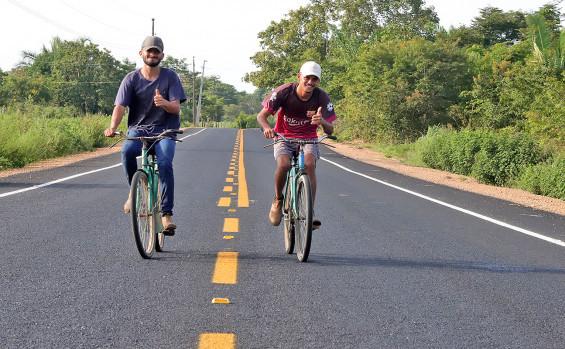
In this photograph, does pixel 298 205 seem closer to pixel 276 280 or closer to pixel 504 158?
Answer: pixel 276 280

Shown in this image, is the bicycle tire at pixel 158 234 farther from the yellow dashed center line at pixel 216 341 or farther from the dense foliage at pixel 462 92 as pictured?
the dense foliage at pixel 462 92

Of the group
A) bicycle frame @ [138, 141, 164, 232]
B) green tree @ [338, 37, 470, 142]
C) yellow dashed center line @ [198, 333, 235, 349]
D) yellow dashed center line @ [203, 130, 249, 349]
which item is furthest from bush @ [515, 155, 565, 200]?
green tree @ [338, 37, 470, 142]

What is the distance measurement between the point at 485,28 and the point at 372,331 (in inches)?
2252

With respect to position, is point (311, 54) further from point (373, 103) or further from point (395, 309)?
point (395, 309)

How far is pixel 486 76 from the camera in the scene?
1265 inches

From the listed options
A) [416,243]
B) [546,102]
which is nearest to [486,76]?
[546,102]

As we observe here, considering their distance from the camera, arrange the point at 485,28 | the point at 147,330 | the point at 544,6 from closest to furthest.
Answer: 1. the point at 147,330
2. the point at 544,6
3. the point at 485,28

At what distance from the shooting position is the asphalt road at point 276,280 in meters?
3.78

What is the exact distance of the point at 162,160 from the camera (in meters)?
5.96

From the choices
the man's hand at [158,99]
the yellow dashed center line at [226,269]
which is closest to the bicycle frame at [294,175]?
the yellow dashed center line at [226,269]

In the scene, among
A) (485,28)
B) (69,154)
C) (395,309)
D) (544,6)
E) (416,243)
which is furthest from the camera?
(485,28)

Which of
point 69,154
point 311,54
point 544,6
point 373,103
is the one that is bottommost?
point 69,154

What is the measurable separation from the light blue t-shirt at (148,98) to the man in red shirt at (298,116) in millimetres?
848

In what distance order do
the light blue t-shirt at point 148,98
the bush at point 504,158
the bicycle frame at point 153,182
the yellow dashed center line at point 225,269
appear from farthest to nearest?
the bush at point 504,158 < the light blue t-shirt at point 148,98 < the bicycle frame at point 153,182 < the yellow dashed center line at point 225,269
